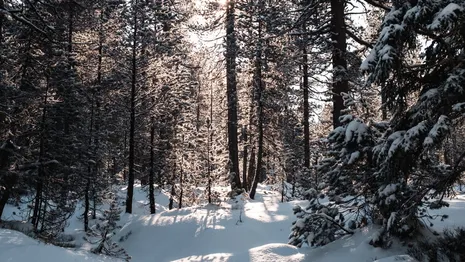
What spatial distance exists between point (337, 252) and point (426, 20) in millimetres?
4413

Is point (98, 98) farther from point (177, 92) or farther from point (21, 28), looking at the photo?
point (21, 28)

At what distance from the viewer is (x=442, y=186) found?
5535 mm

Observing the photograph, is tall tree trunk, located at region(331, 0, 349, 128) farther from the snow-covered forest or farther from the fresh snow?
the fresh snow

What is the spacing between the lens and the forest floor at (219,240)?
694 cm

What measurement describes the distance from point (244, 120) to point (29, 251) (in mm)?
17427

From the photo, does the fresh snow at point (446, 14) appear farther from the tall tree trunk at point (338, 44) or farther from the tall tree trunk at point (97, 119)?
the tall tree trunk at point (97, 119)

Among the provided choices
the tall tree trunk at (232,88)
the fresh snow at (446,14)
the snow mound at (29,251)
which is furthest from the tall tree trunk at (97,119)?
the fresh snow at (446,14)

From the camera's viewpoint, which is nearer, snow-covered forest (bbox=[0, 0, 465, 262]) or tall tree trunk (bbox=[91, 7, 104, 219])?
snow-covered forest (bbox=[0, 0, 465, 262])

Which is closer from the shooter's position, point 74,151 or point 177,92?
point 74,151

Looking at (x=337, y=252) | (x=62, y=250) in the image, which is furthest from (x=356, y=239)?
(x=62, y=250)

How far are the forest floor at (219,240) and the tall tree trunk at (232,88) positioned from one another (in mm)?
1826

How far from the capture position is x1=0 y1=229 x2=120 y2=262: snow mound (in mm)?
6586

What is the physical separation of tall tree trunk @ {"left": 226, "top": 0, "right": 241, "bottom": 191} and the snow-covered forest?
75 millimetres

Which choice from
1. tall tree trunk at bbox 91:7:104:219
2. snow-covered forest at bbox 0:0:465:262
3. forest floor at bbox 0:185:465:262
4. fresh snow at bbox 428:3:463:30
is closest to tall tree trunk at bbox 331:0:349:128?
snow-covered forest at bbox 0:0:465:262
